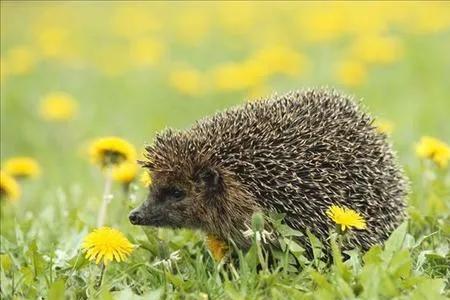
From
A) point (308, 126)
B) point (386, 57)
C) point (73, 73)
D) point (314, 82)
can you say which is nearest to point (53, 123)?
point (73, 73)

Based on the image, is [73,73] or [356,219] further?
[73,73]

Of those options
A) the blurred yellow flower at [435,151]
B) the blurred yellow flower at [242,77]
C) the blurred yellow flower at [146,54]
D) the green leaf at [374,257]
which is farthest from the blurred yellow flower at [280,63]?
the green leaf at [374,257]

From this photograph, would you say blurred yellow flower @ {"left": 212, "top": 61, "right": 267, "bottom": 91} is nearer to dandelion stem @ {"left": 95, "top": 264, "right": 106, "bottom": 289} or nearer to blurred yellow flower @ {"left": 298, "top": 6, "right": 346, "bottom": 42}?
blurred yellow flower @ {"left": 298, "top": 6, "right": 346, "bottom": 42}

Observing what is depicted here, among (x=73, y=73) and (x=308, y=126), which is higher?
(x=73, y=73)

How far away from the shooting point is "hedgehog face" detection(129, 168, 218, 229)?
548 centimetres

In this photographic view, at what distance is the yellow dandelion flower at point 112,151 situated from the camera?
20.7ft

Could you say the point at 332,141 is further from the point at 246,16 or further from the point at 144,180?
the point at 246,16

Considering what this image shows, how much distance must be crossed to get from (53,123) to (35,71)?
2599 millimetres

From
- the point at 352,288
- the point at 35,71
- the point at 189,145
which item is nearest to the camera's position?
the point at 352,288

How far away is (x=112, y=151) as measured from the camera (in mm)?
6332

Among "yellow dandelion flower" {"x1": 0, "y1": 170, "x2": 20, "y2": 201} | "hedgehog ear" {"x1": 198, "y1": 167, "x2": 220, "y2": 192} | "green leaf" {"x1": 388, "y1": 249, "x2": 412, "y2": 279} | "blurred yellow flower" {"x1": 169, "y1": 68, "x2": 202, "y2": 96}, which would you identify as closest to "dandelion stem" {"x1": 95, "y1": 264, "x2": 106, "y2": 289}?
"hedgehog ear" {"x1": 198, "y1": 167, "x2": 220, "y2": 192}

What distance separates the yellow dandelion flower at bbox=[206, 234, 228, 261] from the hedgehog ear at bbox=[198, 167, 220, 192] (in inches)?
13.8

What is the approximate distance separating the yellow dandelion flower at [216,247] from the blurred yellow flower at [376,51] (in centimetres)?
690

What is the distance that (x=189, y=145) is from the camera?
542cm
